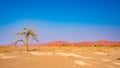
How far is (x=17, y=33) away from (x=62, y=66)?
18455 mm

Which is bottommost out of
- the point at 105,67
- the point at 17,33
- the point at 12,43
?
the point at 105,67

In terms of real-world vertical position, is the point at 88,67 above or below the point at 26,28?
below

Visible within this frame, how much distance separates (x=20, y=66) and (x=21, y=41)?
17214mm

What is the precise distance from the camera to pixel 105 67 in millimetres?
15203

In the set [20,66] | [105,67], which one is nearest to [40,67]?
→ [20,66]

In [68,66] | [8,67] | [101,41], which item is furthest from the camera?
[101,41]

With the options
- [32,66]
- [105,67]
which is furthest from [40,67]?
[105,67]

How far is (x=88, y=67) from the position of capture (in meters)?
15.0

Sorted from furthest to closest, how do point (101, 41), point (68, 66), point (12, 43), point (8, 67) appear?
point (101, 41) < point (12, 43) < point (68, 66) < point (8, 67)

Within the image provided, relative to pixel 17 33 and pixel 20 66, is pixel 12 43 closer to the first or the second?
pixel 17 33

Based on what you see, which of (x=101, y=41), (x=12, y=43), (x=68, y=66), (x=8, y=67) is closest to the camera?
(x=8, y=67)

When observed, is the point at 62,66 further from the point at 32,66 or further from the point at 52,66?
the point at 32,66

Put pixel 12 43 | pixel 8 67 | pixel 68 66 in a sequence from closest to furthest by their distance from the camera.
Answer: pixel 8 67
pixel 68 66
pixel 12 43

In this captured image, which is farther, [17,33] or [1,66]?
[17,33]
